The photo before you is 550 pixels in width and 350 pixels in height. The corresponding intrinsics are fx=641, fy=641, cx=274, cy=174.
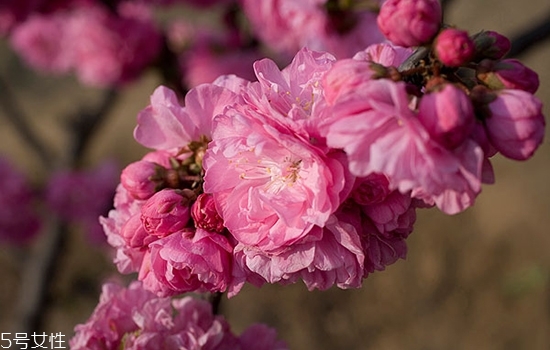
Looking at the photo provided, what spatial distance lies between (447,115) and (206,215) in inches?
11.6

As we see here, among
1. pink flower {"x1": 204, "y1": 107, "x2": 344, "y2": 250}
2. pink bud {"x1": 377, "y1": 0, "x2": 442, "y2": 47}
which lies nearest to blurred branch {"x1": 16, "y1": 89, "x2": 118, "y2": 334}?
pink flower {"x1": 204, "y1": 107, "x2": 344, "y2": 250}

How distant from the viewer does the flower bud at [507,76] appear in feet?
1.98

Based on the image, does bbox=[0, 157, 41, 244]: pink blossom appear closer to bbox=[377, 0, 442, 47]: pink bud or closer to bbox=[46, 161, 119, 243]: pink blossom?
bbox=[46, 161, 119, 243]: pink blossom

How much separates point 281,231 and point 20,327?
7.90 ft

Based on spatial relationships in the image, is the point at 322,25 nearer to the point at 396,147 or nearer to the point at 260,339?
the point at 260,339

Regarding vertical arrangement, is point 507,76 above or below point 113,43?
above

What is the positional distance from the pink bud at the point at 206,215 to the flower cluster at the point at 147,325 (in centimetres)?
22

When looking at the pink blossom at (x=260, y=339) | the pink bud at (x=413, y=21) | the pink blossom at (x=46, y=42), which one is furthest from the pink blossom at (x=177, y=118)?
the pink blossom at (x=46, y=42)

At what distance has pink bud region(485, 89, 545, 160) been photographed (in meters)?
0.57

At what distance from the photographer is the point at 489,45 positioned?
630 millimetres

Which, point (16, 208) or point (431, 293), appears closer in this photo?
point (16, 208)

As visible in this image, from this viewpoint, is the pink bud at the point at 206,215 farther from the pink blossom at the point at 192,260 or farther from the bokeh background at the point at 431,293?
the bokeh background at the point at 431,293

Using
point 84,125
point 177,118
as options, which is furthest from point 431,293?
point 177,118

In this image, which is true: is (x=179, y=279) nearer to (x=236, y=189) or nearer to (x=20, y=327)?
(x=236, y=189)
